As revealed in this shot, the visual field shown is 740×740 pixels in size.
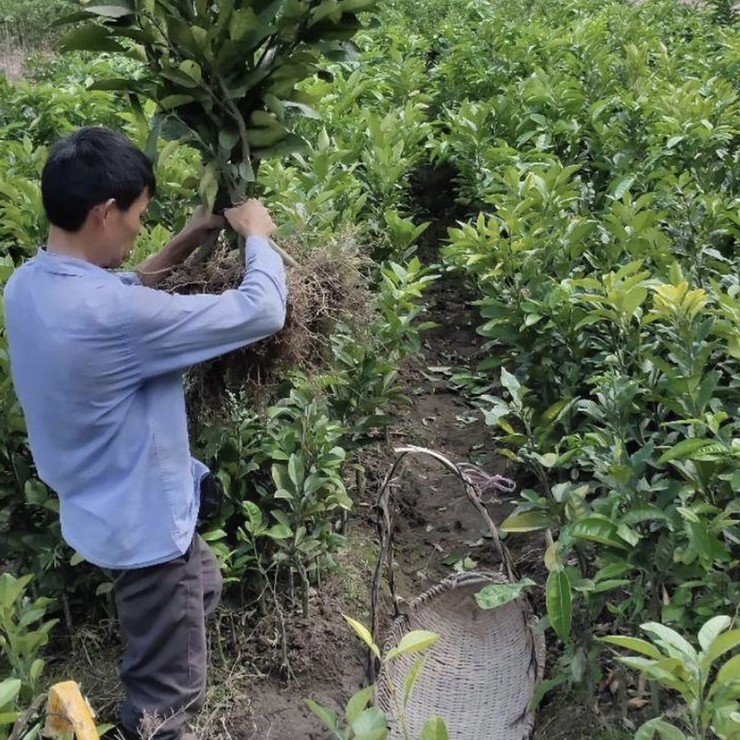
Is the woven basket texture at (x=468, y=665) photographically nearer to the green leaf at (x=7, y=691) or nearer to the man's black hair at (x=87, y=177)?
the green leaf at (x=7, y=691)

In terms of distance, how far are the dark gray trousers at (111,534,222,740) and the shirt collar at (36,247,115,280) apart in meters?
0.74

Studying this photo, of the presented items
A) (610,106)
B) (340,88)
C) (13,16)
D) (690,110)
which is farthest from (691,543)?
(13,16)

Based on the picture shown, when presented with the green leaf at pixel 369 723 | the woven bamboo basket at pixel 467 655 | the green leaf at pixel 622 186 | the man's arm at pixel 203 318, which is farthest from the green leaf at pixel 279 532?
the green leaf at pixel 622 186

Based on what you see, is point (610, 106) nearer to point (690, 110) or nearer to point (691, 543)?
point (690, 110)

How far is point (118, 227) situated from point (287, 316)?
51 centimetres

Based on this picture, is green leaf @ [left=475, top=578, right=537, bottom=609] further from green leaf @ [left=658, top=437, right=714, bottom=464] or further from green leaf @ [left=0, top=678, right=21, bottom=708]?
green leaf @ [left=0, top=678, right=21, bottom=708]

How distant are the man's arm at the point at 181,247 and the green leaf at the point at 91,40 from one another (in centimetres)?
45

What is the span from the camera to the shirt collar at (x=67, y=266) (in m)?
2.11

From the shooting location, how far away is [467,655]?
10.1 feet

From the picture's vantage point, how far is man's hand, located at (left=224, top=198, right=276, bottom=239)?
2.31 m

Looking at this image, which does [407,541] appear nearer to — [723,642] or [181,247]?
[181,247]

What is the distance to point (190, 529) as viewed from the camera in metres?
2.35

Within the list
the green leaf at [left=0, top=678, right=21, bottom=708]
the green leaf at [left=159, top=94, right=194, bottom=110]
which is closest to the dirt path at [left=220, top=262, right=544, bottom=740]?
the green leaf at [left=0, top=678, right=21, bottom=708]

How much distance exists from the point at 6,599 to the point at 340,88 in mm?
4004
